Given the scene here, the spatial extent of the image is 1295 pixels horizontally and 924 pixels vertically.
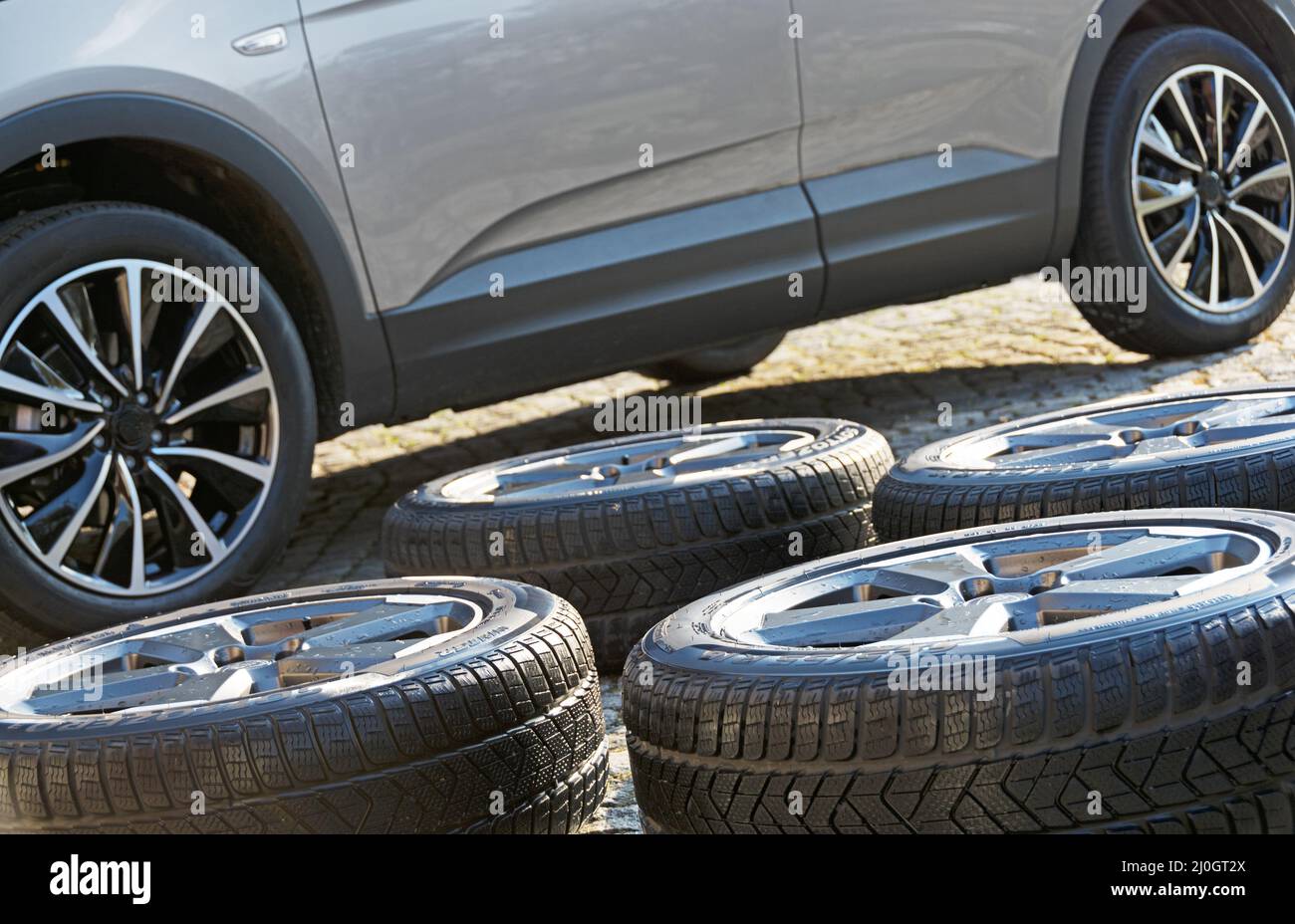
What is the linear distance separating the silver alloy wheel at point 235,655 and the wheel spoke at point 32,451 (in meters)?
1.02

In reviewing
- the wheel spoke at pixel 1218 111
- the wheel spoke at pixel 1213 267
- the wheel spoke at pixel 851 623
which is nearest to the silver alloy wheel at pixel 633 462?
the wheel spoke at pixel 851 623

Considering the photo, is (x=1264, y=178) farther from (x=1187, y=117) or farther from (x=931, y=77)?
(x=931, y=77)

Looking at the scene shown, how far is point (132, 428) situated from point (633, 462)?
1.14 m

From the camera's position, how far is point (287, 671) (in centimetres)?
268

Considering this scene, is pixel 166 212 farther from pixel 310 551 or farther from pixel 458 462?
pixel 458 462

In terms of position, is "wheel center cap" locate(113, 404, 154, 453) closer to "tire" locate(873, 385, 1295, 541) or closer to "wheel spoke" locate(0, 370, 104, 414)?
"wheel spoke" locate(0, 370, 104, 414)

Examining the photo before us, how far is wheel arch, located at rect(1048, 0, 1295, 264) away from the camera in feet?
17.2

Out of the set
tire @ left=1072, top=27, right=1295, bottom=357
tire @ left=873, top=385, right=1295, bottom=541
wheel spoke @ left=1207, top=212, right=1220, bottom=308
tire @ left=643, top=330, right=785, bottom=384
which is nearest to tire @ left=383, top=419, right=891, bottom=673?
tire @ left=873, top=385, right=1295, bottom=541

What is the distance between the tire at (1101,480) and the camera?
2939mm

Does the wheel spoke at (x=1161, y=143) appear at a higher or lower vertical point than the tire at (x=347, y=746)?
higher
